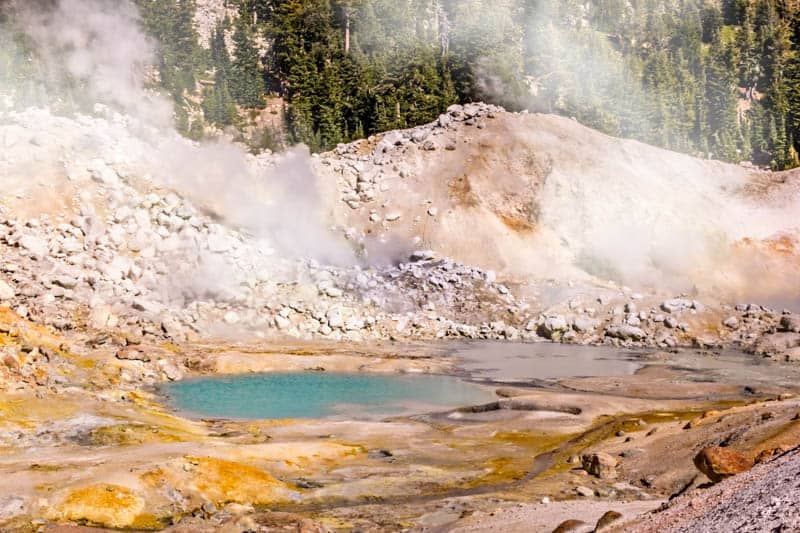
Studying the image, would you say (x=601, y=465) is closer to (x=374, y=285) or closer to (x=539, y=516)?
(x=539, y=516)

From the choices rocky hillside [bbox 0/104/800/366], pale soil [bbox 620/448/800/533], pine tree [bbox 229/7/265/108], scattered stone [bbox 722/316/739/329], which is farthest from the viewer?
pine tree [bbox 229/7/265/108]

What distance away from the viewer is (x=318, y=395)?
175 feet

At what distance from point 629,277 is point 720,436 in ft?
187

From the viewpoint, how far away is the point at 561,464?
121 ft

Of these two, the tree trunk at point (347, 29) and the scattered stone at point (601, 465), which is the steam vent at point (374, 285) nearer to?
the scattered stone at point (601, 465)

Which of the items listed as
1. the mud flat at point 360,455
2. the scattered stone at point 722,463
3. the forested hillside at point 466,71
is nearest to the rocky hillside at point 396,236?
the mud flat at point 360,455

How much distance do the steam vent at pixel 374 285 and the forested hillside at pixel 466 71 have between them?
2.26 feet

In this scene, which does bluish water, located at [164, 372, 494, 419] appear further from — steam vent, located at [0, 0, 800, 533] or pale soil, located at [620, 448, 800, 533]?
pale soil, located at [620, 448, 800, 533]

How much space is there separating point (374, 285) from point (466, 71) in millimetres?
54737

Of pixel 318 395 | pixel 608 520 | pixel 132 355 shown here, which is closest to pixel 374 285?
pixel 318 395

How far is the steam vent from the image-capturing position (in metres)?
30.8

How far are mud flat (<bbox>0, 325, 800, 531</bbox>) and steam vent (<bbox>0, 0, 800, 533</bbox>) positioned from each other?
0.63ft

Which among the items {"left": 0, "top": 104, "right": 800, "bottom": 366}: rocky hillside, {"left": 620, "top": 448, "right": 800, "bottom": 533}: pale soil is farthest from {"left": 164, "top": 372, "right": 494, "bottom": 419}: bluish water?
{"left": 620, "top": 448, "right": 800, "bottom": 533}: pale soil

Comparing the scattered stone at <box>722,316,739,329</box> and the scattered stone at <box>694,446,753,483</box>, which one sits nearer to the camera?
the scattered stone at <box>694,446,753,483</box>
